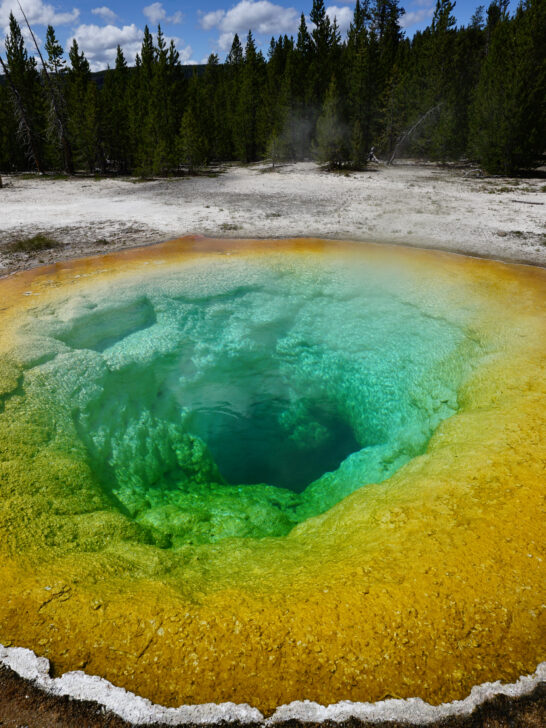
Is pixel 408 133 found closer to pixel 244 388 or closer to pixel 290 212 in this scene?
pixel 290 212

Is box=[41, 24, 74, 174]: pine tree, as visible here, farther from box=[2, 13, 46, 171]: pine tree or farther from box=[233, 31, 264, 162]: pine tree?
box=[233, 31, 264, 162]: pine tree

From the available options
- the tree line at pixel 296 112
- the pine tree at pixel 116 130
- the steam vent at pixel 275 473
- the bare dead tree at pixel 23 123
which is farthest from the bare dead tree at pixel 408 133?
the bare dead tree at pixel 23 123

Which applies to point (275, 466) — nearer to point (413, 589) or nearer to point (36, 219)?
A: point (413, 589)

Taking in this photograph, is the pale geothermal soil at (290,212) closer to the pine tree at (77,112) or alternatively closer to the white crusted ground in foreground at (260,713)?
the pine tree at (77,112)

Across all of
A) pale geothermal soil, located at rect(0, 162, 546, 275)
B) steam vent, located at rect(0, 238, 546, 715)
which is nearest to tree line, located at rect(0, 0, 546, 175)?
pale geothermal soil, located at rect(0, 162, 546, 275)

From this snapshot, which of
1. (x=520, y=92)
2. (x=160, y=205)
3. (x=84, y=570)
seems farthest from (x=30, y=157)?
(x=84, y=570)

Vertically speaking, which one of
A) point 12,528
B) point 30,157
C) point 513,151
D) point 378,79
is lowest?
point 12,528
